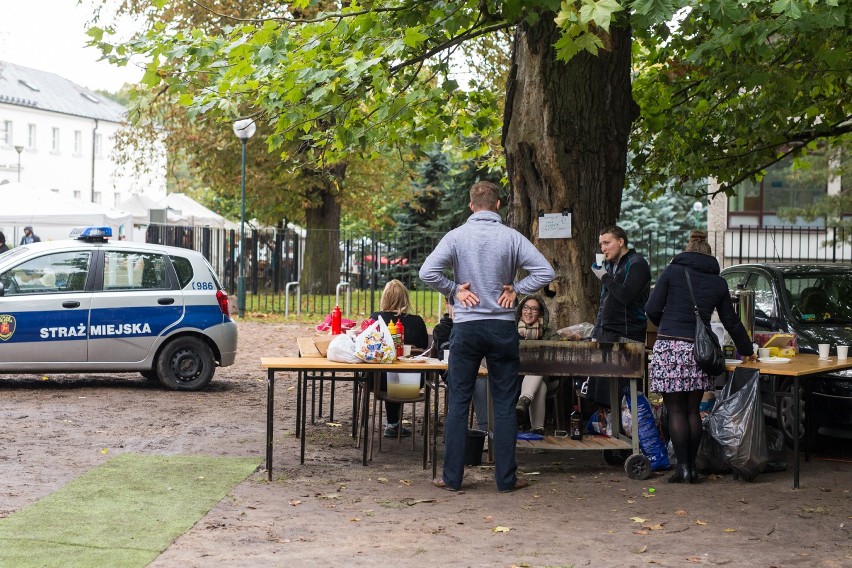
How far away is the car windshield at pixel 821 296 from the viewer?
1079 centimetres

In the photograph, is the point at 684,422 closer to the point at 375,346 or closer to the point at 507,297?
the point at 507,297

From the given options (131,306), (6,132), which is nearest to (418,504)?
(131,306)

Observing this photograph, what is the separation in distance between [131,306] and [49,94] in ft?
197

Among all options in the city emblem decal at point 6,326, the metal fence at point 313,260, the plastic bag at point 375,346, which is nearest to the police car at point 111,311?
the city emblem decal at point 6,326

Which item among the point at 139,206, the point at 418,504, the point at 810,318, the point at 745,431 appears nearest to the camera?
the point at 418,504

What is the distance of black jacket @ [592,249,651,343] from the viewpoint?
30.0 ft

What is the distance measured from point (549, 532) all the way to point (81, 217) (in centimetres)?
2019

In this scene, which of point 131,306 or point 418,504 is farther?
point 131,306

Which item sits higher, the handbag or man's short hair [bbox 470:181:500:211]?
man's short hair [bbox 470:181:500:211]

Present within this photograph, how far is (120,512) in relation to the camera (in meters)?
7.11

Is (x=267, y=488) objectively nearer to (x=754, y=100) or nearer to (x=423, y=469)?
(x=423, y=469)

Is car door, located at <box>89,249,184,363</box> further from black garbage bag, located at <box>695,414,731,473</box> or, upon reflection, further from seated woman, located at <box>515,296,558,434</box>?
black garbage bag, located at <box>695,414,731,473</box>

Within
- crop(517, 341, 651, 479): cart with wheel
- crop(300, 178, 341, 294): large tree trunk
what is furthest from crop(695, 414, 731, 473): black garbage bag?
crop(300, 178, 341, 294): large tree trunk

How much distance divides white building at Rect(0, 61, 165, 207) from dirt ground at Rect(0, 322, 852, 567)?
170 feet
